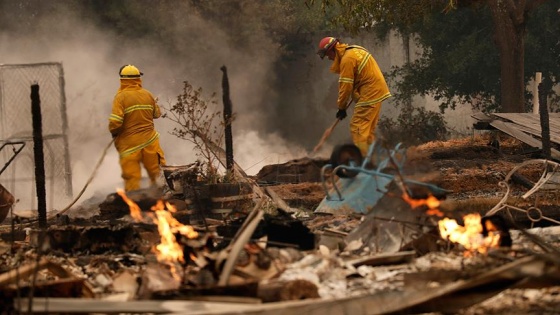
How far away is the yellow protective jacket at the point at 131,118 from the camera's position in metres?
11.9

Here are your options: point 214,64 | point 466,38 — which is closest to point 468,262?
point 466,38

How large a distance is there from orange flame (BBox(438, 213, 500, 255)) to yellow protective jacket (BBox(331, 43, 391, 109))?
201 inches

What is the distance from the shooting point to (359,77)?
1230 cm

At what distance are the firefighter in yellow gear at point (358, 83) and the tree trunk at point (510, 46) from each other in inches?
294

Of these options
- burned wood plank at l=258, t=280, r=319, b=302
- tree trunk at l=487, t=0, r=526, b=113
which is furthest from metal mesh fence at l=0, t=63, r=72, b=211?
burned wood plank at l=258, t=280, r=319, b=302

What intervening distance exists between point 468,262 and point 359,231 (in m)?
1.39

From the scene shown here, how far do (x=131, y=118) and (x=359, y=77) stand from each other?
3.00m

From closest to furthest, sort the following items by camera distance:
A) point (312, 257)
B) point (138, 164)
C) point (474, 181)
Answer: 1. point (312, 257)
2. point (138, 164)
3. point (474, 181)

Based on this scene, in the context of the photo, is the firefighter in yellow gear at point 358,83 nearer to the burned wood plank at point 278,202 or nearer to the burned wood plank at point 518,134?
the burned wood plank at point 278,202

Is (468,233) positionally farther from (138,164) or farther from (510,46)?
(510,46)

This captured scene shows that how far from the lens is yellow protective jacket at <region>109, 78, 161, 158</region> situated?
470 inches

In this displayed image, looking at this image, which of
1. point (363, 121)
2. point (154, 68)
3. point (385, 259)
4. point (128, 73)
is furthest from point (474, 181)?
point (154, 68)

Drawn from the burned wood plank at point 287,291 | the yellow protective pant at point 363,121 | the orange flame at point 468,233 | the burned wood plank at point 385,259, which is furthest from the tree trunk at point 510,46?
the burned wood plank at point 287,291

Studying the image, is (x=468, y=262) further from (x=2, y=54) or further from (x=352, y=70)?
(x=2, y=54)
